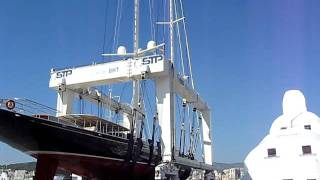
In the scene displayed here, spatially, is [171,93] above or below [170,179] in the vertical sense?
above

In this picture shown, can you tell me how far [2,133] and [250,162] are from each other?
21787 millimetres

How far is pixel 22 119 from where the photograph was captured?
60.9ft

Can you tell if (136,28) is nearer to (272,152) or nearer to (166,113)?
(166,113)

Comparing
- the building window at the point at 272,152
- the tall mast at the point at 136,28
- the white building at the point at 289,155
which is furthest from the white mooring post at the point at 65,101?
the building window at the point at 272,152

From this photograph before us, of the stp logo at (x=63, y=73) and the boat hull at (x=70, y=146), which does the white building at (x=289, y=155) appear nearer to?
the boat hull at (x=70, y=146)

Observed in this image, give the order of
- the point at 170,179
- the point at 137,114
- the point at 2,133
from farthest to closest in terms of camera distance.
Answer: the point at 137,114 → the point at 170,179 → the point at 2,133

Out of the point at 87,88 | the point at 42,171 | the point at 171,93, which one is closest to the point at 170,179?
the point at 171,93

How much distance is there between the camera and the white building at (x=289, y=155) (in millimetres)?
31094

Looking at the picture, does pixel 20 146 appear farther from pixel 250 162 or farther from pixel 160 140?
pixel 250 162

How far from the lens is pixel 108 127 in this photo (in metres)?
23.7

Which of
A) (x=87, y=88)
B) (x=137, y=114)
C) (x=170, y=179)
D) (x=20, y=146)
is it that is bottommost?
(x=170, y=179)

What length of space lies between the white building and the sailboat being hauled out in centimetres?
523

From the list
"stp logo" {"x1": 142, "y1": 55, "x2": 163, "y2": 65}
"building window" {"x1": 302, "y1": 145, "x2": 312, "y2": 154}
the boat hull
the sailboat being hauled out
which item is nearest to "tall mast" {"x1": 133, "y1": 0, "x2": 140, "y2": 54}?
the sailboat being hauled out

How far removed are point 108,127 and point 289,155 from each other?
15.9 metres
